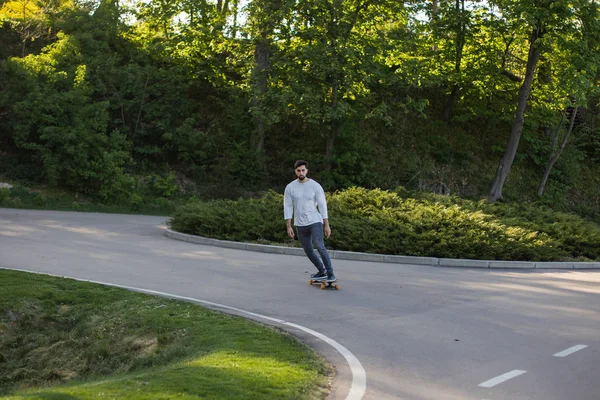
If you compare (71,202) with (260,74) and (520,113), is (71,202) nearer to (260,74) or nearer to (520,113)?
(260,74)

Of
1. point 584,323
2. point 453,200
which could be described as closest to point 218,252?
point 453,200

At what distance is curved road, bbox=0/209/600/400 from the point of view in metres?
7.02

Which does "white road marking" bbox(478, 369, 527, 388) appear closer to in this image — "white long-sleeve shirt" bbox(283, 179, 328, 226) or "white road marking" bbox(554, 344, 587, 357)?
"white road marking" bbox(554, 344, 587, 357)

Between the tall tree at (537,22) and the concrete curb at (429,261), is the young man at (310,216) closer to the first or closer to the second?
the concrete curb at (429,261)

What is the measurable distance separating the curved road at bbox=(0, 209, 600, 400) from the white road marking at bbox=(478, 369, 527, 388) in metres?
0.01

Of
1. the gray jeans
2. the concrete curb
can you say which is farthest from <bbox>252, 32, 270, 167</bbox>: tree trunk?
the gray jeans

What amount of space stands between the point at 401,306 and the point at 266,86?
21.8 m

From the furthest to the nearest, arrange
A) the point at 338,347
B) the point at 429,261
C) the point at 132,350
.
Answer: the point at 429,261, the point at 132,350, the point at 338,347

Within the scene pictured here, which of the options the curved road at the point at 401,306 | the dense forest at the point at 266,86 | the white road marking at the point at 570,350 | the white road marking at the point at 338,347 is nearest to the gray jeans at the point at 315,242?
the curved road at the point at 401,306

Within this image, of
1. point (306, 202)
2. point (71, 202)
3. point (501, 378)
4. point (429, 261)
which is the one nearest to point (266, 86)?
point (71, 202)

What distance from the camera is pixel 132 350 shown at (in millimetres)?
8492

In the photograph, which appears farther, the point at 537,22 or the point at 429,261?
the point at 537,22

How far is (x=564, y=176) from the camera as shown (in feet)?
132

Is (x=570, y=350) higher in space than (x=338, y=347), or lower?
higher
